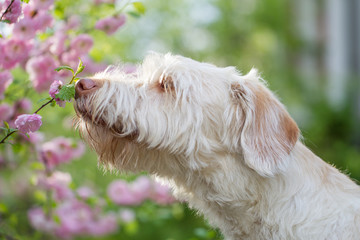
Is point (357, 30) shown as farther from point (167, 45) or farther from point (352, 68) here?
point (167, 45)

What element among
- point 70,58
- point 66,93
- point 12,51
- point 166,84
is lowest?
point 66,93

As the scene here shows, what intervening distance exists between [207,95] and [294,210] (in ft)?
2.43

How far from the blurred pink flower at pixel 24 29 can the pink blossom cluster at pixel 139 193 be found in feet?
6.93

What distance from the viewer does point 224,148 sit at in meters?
2.50

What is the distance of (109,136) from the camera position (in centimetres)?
244

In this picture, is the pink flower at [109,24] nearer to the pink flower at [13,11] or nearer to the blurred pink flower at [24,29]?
the blurred pink flower at [24,29]

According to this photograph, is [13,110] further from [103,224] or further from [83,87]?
[103,224]

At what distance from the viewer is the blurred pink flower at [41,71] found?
3.12 metres

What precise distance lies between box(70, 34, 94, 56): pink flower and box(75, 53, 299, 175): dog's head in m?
0.69

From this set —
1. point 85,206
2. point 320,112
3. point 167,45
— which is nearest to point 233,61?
point 167,45

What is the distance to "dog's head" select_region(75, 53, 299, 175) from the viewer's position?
7.78 feet

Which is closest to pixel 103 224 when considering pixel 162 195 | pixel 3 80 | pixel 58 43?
pixel 162 195

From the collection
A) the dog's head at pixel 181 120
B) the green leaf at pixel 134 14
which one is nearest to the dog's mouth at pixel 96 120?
the dog's head at pixel 181 120

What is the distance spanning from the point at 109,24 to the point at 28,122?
137 centimetres
